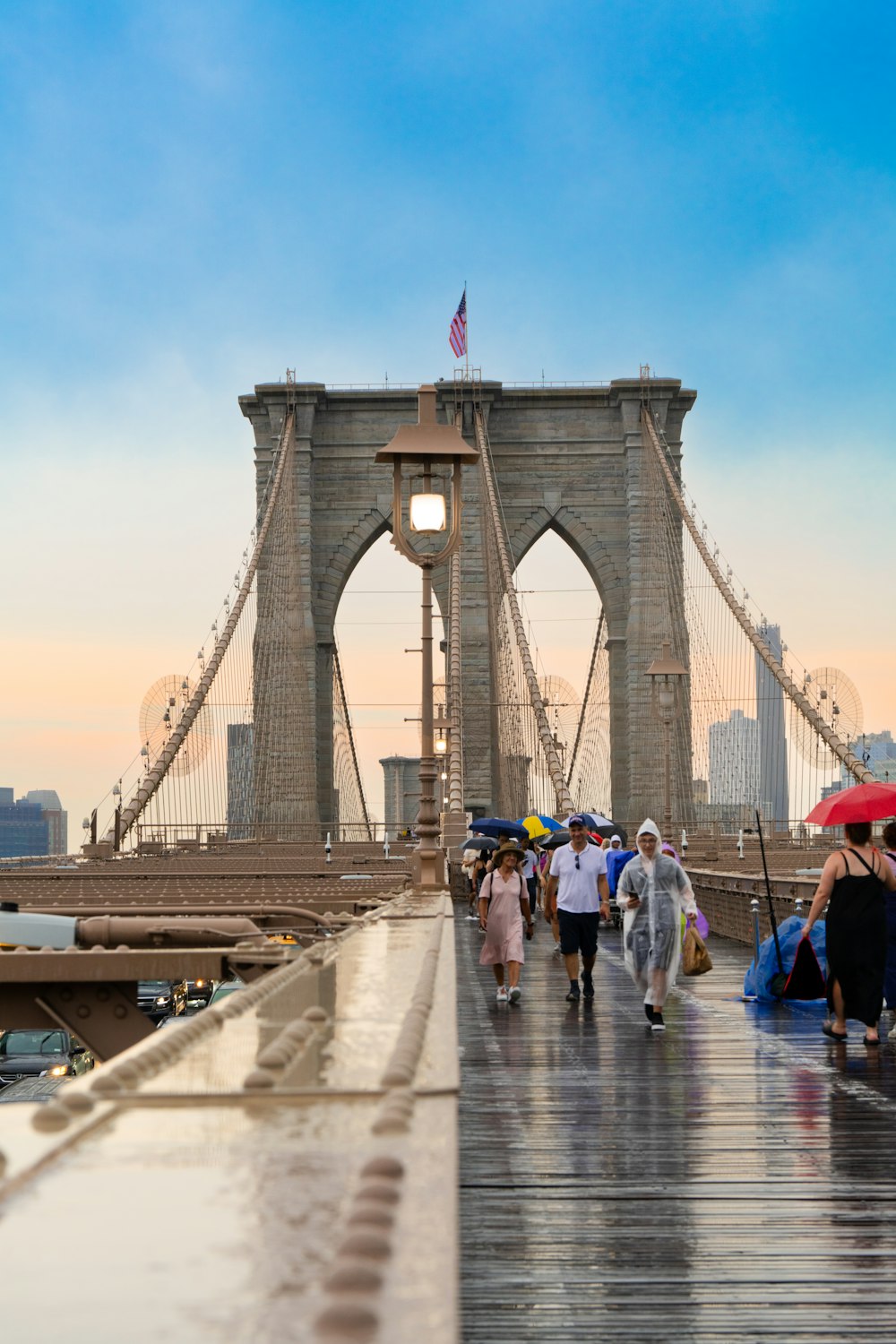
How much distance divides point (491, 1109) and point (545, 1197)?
5.88ft

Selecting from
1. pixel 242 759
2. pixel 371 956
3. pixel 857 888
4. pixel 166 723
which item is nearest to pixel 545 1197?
pixel 371 956

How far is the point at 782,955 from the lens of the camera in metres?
11.1

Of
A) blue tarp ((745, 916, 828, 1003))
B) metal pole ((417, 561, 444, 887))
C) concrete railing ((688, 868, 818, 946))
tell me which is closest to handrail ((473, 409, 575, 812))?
concrete railing ((688, 868, 818, 946))

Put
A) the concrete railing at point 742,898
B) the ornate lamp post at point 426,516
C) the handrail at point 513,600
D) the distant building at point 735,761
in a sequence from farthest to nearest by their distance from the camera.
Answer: the distant building at point 735,761 < the handrail at point 513,600 < the concrete railing at point 742,898 < the ornate lamp post at point 426,516

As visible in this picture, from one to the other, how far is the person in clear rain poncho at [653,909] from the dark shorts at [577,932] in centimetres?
164

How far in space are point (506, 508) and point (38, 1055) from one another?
34.3 metres

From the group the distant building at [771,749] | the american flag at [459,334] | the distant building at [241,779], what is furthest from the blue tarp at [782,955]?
the american flag at [459,334]

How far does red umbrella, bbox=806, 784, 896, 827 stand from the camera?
10844 mm

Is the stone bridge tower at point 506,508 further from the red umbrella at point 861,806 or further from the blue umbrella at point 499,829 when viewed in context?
the red umbrella at point 861,806

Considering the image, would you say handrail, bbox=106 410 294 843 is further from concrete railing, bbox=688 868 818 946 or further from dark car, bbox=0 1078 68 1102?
concrete railing, bbox=688 868 818 946

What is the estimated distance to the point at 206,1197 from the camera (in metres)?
1.34

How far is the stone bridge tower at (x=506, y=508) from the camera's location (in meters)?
52.2

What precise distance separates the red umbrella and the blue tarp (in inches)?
30.5

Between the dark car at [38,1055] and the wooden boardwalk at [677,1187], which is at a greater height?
the wooden boardwalk at [677,1187]
